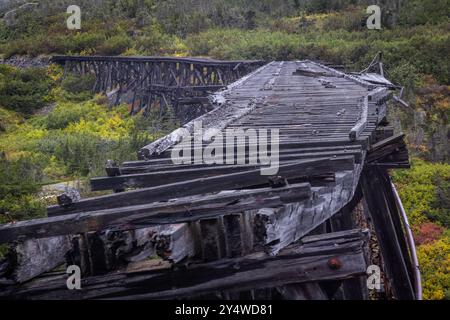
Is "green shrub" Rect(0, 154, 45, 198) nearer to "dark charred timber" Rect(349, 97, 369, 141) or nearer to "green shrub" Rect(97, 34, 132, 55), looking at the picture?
"dark charred timber" Rect(349, 97, 369, 141)

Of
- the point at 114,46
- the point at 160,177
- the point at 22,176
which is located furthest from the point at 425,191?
the point at 114,46

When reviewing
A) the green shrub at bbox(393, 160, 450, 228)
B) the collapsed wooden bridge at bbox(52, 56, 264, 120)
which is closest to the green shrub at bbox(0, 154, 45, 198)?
the collapsed wooden bridge at bbox(52, 56, 264, 120)

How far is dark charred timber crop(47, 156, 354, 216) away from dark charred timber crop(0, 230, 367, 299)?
1.40ft

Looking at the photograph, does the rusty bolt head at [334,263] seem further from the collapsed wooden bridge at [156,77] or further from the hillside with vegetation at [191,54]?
the collapsed wooden bridge at [156,77]

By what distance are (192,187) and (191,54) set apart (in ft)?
80.9

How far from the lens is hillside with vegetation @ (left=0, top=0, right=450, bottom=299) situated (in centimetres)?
1112

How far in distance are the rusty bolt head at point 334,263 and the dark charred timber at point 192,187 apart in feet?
2.08

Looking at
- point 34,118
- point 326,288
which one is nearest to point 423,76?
point 34,118

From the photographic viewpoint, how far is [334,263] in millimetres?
2605

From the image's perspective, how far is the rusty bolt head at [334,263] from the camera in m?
2.61

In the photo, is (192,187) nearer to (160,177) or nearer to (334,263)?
(160,177)
